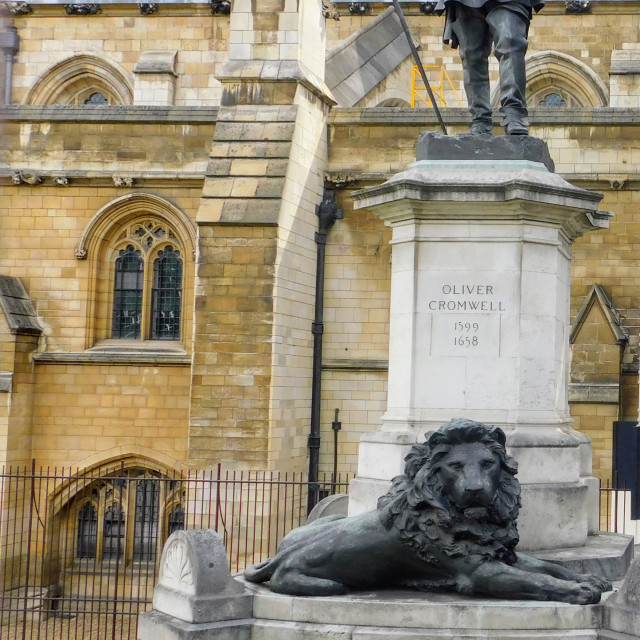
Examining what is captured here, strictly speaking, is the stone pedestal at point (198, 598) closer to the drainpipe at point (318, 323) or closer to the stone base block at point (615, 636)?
the stone base block at point (615, 636)

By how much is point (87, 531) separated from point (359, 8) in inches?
576

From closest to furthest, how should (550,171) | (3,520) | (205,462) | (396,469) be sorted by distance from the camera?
(396,469) → (550,171) → (205,462) → (3,520)

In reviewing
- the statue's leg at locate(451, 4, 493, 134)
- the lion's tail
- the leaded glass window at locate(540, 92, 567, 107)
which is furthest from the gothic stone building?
the lion's tail

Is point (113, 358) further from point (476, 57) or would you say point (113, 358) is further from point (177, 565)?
point (177, 565)

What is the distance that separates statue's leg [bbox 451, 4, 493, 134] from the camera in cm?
836

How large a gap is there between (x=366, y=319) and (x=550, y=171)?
1095 centimetres

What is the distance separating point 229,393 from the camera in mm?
17016

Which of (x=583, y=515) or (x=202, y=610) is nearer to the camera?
(x=202, y=610)

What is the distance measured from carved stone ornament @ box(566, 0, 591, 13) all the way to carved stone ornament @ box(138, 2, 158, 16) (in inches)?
387

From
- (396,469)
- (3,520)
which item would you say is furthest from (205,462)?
(396,469)

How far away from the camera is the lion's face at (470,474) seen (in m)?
6.40

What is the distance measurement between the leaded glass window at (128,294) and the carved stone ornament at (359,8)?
36.0ft

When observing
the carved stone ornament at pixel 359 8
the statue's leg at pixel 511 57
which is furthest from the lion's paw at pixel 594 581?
the carved stone ornament at pixel 359 8

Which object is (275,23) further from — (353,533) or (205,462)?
(353,533)
